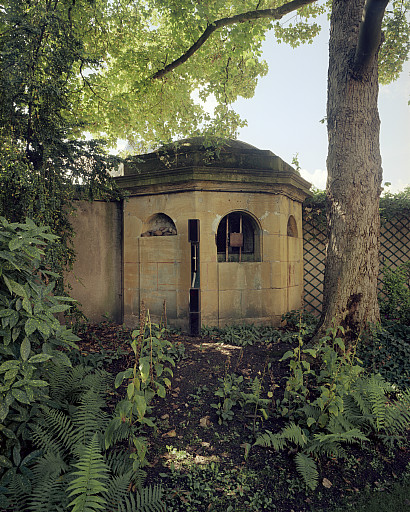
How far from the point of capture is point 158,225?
7.40 m

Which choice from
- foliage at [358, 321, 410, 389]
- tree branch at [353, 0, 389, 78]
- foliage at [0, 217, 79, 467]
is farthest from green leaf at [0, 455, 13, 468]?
tree branch at [353, 0, 389, 78]

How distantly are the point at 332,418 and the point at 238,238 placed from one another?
4352 mm

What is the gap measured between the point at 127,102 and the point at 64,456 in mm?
9540

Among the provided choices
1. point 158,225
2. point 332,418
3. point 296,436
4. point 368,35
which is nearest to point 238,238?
point 158,225

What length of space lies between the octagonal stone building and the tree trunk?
74.2 inches

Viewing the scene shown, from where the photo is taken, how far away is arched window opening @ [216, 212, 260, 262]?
7090 mm

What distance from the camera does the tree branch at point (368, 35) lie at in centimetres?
410

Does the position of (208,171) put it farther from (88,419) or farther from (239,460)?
(239,460)

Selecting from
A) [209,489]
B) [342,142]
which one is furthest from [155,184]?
[209,489]

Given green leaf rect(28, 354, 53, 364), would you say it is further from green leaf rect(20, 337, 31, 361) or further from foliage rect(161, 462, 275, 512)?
foliage rect(161, 462, 275, 512)

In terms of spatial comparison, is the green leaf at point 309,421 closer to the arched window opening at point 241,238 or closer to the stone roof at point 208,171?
the arched window opening at point 241,238

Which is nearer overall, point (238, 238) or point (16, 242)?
point (16, 242)

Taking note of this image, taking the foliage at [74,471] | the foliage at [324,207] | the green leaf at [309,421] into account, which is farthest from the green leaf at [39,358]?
the foliage at [324,207]

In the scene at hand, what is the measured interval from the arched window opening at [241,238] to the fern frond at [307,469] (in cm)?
456
